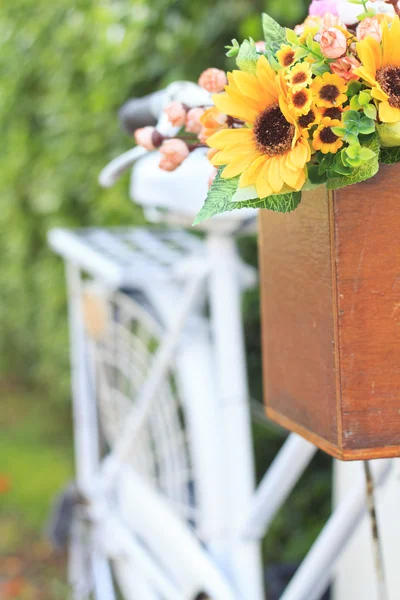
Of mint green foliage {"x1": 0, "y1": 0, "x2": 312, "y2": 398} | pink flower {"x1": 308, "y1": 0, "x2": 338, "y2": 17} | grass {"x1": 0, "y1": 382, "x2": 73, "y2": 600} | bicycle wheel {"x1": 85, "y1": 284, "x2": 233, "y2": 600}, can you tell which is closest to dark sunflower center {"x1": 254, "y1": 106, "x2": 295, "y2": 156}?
pink flower {"x1": 308, "y1": 0, "x2": 338, "y2": 17}

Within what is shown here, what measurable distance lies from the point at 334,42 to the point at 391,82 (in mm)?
55

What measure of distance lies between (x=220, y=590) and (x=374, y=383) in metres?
0.75

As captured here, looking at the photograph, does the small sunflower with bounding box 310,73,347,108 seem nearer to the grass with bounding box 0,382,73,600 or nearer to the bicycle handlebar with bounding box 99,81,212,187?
the bicycle handlebar with bounding box 99,81,212,187

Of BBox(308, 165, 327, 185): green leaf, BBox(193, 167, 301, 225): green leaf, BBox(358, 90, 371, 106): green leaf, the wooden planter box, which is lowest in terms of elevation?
the wooden planter box

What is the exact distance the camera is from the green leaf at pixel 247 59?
671mm

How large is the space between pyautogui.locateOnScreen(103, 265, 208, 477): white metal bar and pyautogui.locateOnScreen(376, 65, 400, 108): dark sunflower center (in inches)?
32.9

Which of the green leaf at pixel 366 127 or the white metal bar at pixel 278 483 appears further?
the white metal bar at pixel 278 483

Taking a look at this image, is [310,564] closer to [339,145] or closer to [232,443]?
[232,443]

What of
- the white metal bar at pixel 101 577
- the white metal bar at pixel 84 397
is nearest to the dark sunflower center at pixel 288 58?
the white metal bar at pixel 101 577

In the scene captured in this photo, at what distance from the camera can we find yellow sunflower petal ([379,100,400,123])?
0.63m

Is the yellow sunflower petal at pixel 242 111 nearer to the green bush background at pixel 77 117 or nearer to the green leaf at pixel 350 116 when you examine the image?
the green leaf at pixel 350 116

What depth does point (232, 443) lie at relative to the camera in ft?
4.74

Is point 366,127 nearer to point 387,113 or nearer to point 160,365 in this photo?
point 387,113

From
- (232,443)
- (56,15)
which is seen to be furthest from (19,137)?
(232,443)
